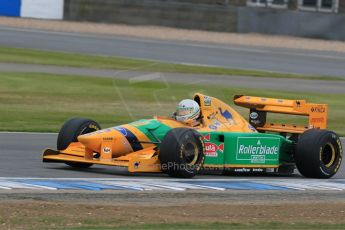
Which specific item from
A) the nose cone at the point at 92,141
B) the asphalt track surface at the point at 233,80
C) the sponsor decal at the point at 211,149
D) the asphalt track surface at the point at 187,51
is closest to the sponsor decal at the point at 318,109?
the sponsor decal at the point at 211,149

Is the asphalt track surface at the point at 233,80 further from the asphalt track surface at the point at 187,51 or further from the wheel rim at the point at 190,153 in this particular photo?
the wheel rim at the point at 190,153

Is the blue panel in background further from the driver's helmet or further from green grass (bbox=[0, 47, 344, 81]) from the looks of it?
the driver's helmet

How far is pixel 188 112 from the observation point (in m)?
13.7

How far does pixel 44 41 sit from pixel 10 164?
24.7m

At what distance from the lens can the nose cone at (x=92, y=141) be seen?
13.1 meters

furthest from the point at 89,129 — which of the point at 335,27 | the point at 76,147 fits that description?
the point at 335,27

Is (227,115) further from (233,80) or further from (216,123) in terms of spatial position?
(233,80)

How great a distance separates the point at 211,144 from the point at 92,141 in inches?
65.1

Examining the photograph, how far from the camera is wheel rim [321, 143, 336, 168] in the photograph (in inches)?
561

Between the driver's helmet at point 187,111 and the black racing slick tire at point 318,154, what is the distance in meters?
1.55

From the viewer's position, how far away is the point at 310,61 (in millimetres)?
37469

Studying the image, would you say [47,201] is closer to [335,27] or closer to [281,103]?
[281,103]

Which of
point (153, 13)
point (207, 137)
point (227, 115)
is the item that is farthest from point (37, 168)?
point (153, 13)

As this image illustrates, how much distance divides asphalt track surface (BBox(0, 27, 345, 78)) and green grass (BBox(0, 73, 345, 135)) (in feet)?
21.8
